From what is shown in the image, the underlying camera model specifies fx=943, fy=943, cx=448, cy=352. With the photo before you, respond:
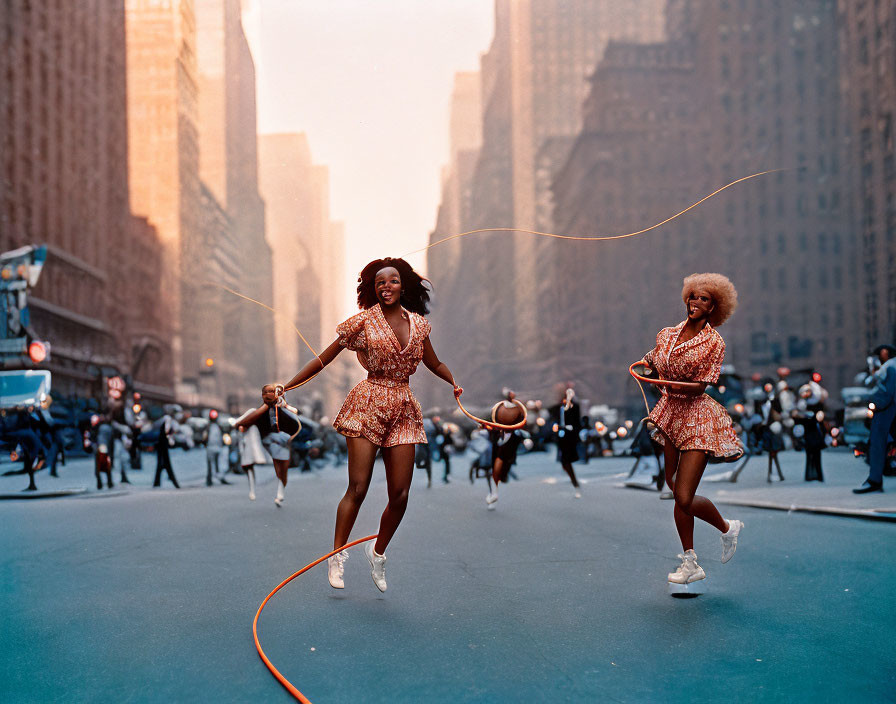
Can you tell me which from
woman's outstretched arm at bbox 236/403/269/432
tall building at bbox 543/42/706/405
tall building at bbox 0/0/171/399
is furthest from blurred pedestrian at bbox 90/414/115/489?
tall building at bbox 543/42/706/405

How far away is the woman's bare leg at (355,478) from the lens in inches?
234

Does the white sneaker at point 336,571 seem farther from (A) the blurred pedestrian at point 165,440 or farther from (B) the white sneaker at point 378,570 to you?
(A) the blurred pedestrian at point 165,440

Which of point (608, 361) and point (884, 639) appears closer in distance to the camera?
point (884, 639)

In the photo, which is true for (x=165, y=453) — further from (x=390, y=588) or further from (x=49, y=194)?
(x=49, y=194)

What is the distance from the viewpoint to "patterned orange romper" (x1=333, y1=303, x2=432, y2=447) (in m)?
5.93

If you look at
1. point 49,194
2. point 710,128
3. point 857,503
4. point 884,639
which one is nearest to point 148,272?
point 49,194

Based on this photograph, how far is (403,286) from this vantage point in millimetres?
6539

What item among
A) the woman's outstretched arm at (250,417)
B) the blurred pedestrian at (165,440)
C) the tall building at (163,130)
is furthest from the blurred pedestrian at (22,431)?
the tall building at (163,130)

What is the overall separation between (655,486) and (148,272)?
69.8 m

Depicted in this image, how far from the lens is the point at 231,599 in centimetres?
609

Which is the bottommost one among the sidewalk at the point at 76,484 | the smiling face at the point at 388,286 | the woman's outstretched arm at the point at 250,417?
the sidewalk at the point at 76,484

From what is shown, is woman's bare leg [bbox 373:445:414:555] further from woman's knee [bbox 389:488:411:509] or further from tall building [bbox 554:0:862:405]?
tall building [bbox 554:0:862:405]

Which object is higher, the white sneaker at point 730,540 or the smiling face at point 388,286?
the smiling face at point 388,286

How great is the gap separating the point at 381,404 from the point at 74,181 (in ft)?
187
